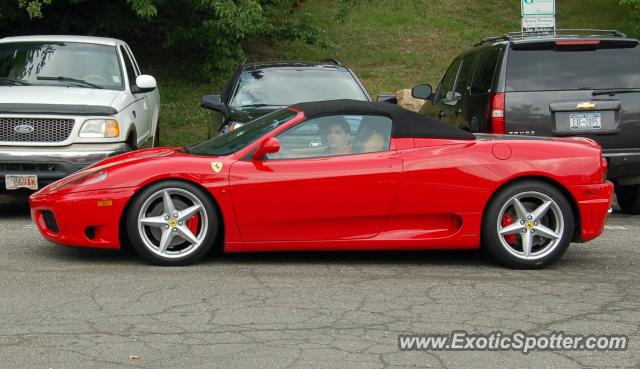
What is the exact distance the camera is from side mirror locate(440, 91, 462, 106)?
11.3m

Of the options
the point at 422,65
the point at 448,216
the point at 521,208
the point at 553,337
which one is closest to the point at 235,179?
the point at 448,216

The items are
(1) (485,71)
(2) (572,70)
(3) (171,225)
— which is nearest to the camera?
(3) (171,225)

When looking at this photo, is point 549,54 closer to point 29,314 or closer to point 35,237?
point 35,237

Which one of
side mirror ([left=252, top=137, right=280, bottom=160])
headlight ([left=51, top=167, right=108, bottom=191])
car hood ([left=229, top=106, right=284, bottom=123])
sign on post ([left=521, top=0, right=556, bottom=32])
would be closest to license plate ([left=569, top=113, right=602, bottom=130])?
car hood ([left=229, top=106, right=284, bottom=123])

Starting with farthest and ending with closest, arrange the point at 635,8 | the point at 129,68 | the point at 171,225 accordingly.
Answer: the point at 635,8
the point at 129,68
the point at 171,225

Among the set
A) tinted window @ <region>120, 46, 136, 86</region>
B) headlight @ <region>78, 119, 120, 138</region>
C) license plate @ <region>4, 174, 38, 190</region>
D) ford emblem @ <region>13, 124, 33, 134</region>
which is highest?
tinted window @ <region>120, 46, 136, 86</region>

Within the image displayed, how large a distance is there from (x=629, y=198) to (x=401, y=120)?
14.0 feet

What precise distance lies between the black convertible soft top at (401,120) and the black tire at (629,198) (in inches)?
Result: 148

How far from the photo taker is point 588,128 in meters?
9.60

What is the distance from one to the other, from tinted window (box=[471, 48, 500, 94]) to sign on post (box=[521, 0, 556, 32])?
4791 mm

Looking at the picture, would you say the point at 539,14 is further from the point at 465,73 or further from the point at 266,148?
the point at 266,148

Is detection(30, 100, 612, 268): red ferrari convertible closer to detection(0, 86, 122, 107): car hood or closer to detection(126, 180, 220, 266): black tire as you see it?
detection(126, 180, 220, 266): black tire

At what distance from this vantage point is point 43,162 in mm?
9750

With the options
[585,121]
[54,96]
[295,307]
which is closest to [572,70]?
[585,121]
